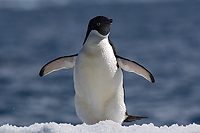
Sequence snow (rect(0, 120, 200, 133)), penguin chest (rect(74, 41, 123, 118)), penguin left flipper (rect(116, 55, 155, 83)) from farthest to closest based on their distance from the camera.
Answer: penguin left flipper (rect(116, 55, 155, 83)) < penguin chest (rect(74, 41, 123, 118)) < snow (rect(0, 120, 200, 133))

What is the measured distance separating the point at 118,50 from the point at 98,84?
31198mm

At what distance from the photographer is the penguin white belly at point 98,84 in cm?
395

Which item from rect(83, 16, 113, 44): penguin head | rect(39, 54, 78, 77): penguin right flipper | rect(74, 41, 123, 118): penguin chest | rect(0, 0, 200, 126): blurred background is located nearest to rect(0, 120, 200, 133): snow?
rect(74, 41, 123, 118): penguin chest

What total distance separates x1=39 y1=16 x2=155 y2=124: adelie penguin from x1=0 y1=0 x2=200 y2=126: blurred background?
469 inches

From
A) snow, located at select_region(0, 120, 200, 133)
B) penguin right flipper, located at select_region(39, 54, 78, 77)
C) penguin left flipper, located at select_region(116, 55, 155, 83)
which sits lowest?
snow, located at select_region(0, 120, 200, 133)

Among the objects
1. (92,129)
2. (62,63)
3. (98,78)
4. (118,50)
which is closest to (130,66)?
(98,78)

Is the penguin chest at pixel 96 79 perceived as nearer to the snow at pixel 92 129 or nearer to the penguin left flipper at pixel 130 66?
the penguin left flipper at pixel 130 66

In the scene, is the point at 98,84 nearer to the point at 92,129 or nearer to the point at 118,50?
the point at 92,129

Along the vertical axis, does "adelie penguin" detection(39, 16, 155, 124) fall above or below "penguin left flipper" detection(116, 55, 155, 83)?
below

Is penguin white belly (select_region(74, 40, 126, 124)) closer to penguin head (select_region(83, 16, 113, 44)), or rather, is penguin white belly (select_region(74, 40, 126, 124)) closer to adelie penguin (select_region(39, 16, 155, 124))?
adelie penguin (select_region(39, 16, 155, 124))

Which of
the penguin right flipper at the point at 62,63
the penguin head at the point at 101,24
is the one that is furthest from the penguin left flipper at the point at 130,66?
the penguin right flipper at the point at 62,63

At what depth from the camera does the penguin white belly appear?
395cm

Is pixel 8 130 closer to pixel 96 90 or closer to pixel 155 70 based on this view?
pixel 96 90

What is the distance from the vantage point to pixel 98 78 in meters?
3.95
